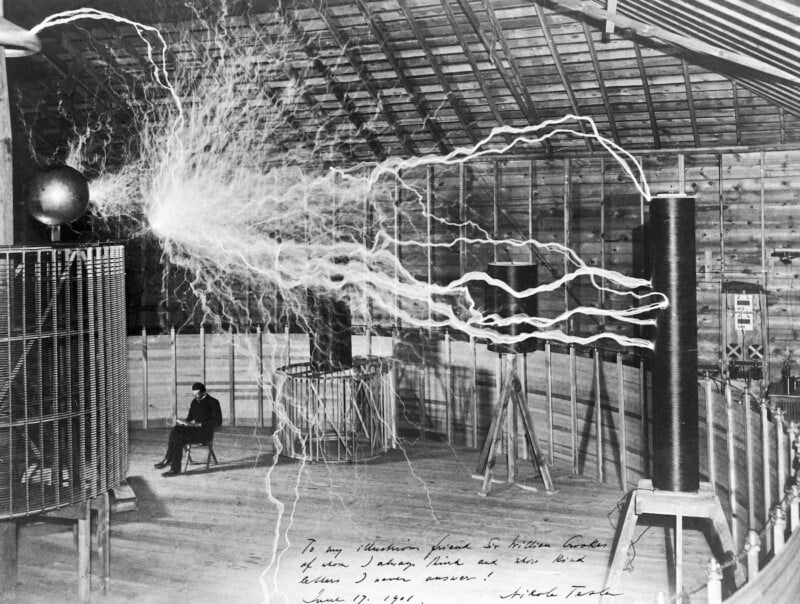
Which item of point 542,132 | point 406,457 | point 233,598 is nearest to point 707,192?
point 542,132

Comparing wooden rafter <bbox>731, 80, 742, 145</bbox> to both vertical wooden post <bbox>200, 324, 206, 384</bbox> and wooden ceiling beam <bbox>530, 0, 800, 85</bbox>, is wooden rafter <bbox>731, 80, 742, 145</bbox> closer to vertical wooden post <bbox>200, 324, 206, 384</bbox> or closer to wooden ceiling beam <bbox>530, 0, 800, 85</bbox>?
wooden ceiling beam <bbox>530, 0, 800, 85</bbox>

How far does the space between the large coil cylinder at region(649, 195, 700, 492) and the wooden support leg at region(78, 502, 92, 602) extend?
9.98ft

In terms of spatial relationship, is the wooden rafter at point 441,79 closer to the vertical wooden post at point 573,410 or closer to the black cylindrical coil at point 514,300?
the black cylindrical coil at point 514,300

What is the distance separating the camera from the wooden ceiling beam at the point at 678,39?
5812 mm

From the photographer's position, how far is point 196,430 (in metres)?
7.39

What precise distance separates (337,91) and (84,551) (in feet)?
21.7

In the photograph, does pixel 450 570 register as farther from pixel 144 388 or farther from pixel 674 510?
pixel 144 388

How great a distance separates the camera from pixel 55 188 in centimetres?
438

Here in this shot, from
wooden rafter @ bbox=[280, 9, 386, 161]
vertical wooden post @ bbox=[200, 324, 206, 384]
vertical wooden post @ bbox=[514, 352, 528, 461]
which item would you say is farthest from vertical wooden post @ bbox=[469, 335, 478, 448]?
wooden rafter @ bbox=[280, 9, 386, 161]

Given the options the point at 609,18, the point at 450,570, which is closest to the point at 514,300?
the point at 450,570

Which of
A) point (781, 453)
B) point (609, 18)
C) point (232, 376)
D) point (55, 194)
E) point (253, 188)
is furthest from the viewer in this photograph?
point (253, 188)

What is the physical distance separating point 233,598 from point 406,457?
2.99m

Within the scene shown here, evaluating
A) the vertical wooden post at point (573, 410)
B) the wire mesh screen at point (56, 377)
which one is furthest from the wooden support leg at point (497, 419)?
the wire mesh screen at point (56, 377)

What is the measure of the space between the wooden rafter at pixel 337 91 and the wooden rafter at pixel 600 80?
289cm
